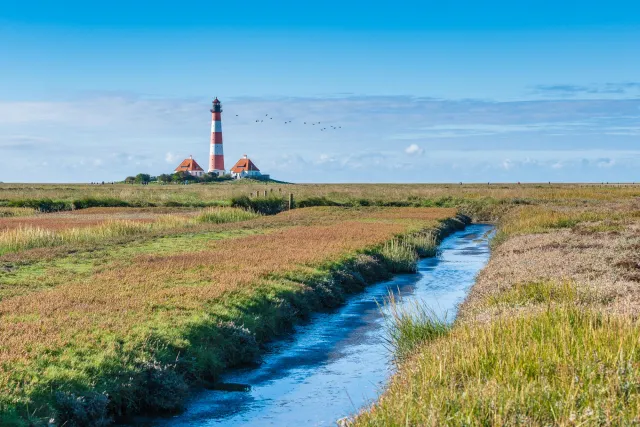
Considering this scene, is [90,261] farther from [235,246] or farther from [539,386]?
[539,386]

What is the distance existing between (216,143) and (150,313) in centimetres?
12383

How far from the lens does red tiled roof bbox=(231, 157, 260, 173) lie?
164m

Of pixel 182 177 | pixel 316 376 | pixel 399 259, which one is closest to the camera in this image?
pixel 316 376

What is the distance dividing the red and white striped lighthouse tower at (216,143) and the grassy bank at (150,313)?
100709 mm

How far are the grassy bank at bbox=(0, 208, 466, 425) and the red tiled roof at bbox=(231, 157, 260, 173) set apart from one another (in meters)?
132

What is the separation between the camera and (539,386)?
30.1 ft

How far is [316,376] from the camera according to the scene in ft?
47.0

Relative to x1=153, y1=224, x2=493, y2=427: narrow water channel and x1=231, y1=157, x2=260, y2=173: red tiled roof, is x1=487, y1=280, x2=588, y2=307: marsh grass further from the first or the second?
x1=231, y1=157, x2=260, y2=173: red tiled roof

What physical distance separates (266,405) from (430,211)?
5215cm

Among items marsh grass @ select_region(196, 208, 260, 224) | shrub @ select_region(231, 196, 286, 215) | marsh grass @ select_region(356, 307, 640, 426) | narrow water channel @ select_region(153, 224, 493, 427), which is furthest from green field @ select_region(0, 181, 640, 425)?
shrub @ select_region(231, 196, 286, 215)

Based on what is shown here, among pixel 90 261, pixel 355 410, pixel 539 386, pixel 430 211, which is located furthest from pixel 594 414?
pixel 430 211

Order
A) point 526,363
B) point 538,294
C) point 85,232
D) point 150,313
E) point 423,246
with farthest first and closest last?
point 423,246 < point 85,232 < point 538,294 < point 150,313 < point 526,363

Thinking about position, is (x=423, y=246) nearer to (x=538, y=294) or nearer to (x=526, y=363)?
(x=538, y=294)

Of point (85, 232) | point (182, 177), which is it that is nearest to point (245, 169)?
point (182, 177)
